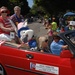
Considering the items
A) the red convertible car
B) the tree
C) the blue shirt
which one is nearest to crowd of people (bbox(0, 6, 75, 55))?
the blue shirt

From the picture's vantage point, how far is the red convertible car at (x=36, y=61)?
501cm

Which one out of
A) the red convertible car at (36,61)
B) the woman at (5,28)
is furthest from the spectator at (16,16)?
the red convertible car at (36,61)

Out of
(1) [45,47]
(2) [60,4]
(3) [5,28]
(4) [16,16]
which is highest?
(4) [16,16]

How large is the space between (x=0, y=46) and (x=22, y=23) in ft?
4.62

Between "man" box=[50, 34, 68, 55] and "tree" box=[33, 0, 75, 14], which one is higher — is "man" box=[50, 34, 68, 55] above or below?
above

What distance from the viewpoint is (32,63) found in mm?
5414

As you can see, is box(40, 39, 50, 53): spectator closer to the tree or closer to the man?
the man

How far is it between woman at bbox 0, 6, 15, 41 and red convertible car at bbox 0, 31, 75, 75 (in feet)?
1.47

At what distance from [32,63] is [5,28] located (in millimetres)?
1668

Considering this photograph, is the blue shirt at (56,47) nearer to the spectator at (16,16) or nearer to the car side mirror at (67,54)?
the car side mirror at (67,54)

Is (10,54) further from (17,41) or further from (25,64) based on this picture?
(17,41)

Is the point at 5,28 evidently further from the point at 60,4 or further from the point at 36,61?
the point at 60,4

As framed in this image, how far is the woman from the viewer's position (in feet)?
21.9

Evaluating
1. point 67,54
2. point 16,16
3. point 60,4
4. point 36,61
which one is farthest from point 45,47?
point 60,4
